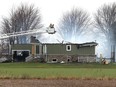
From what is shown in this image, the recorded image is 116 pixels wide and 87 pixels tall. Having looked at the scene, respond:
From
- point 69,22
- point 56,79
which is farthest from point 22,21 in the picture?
point 56,79

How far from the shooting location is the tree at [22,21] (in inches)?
4452

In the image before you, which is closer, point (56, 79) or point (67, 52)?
point (56, 79)

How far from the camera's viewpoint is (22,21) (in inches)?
4528

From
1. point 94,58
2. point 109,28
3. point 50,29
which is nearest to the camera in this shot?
point 50,29

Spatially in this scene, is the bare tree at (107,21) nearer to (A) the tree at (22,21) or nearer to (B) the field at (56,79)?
(A) the tree at (22,21)

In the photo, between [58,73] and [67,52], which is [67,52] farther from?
[58,73]

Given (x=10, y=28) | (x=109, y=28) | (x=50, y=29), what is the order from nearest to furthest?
1. (x=50, y=29)
2. (x=10, y=28)
3. (x=109, y=28)

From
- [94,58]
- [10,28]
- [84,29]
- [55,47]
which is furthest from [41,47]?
[84,29]

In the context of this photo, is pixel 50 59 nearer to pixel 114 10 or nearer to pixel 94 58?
pixel 94 58

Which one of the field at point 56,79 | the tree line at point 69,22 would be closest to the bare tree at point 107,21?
the tree line at point 69,22

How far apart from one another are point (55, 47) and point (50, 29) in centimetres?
3161

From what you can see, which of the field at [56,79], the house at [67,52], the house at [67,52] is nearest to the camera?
the field at [56,79]

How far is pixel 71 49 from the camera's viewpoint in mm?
93125

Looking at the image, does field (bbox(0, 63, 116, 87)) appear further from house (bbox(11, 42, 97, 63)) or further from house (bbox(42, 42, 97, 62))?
house (bbox(42, 42, 97, 62))
